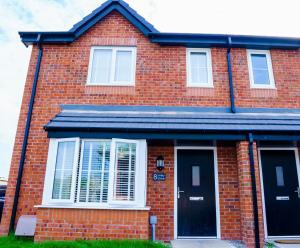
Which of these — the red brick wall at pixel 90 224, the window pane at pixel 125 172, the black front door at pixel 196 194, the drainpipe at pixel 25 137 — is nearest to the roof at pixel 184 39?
the drainpipe at pixel 25 137

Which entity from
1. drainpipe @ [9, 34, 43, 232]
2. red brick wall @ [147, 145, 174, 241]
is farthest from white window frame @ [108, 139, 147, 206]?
drainpipe @ [9, 34, 43, 232]

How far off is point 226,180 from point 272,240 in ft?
6.32

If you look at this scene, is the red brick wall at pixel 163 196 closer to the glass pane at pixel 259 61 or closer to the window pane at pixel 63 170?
the window pane at pixel 63 170

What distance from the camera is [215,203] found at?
6996 mm

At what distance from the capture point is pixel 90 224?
233 inches

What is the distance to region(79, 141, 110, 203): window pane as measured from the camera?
6.23 metres

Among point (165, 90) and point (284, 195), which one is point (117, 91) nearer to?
point (165, 90)

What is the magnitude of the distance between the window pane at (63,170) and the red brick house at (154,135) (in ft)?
0.09

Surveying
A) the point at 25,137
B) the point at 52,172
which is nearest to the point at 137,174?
the point at 52,172

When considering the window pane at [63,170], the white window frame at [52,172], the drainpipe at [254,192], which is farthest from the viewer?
the window pane at [63,170]

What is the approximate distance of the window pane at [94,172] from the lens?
6.23 m

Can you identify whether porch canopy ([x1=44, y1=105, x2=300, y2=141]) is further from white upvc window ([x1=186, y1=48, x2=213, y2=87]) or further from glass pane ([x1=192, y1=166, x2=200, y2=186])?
glass pane ([x1=192, y1=166, x2=200, y2=186])

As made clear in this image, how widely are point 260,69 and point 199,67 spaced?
81.1 inches

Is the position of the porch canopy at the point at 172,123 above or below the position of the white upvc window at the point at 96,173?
above
